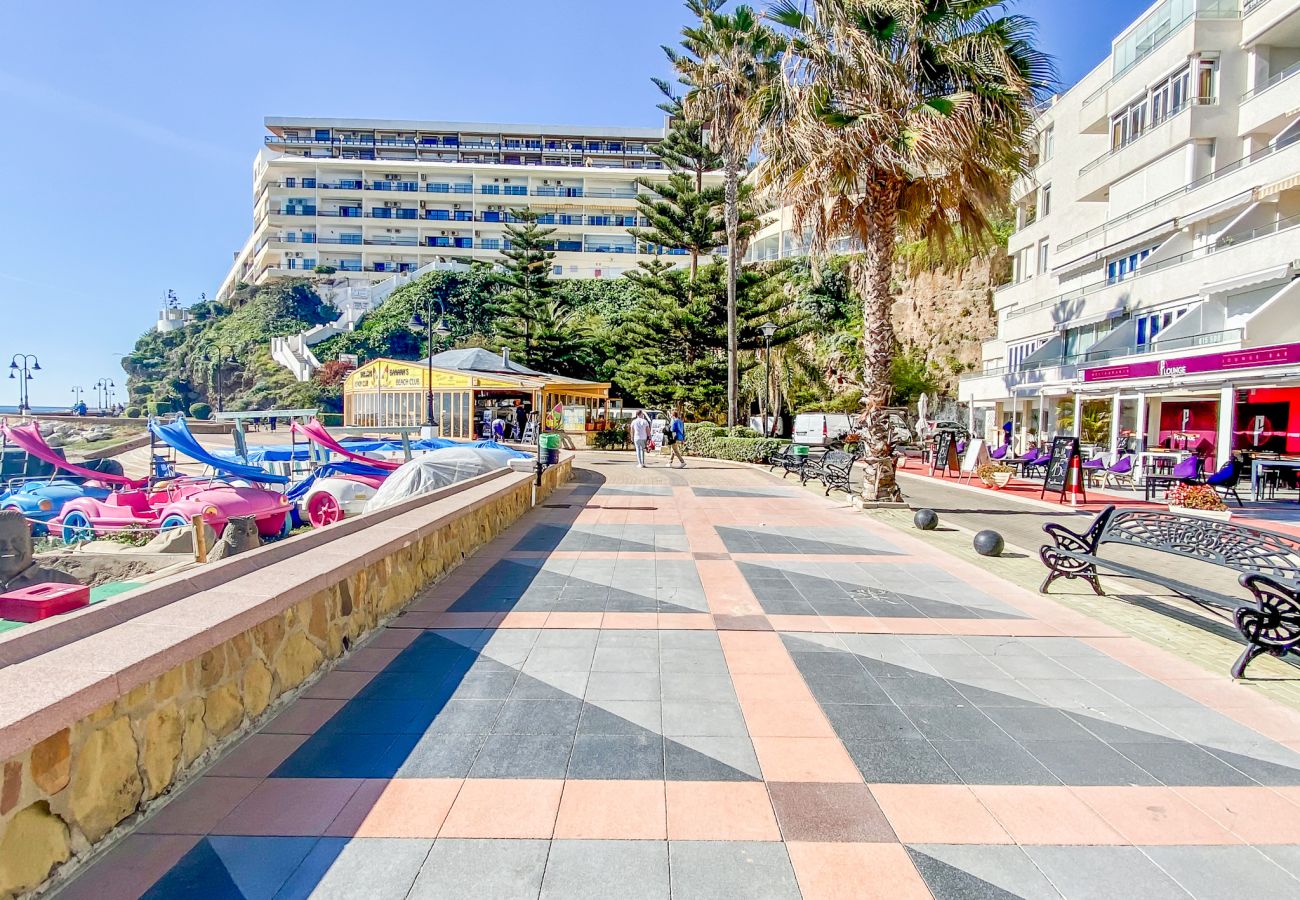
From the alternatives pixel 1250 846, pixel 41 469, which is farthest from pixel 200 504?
pixel 1250 846

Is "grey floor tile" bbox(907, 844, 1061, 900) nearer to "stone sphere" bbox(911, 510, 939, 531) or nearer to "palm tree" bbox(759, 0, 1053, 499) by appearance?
"stone sphere" bbox(911, 510, 939, 531)

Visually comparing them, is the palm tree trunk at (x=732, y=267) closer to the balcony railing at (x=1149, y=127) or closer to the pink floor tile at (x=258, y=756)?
the balcony railing at (x=1149, y=127)

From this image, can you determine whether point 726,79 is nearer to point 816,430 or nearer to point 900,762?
point 816,430

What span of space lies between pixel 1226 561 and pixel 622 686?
4324 mm

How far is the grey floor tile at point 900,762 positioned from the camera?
3.22 meters

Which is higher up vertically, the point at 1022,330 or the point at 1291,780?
the point at 1022,330

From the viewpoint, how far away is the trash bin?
12602 millimetres

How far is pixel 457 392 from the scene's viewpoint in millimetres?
30625

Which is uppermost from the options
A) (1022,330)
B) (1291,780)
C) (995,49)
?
(995,49)

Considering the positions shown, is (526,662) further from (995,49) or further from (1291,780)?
(995,49)

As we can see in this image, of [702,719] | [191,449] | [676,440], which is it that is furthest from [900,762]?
[676,440]

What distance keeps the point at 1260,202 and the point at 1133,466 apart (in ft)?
25.9

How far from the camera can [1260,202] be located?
60.0 feet

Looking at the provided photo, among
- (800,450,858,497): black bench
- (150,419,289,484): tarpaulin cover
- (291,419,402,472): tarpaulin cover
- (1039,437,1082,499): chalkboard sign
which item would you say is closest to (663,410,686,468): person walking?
(800,450,858,497): black bench
